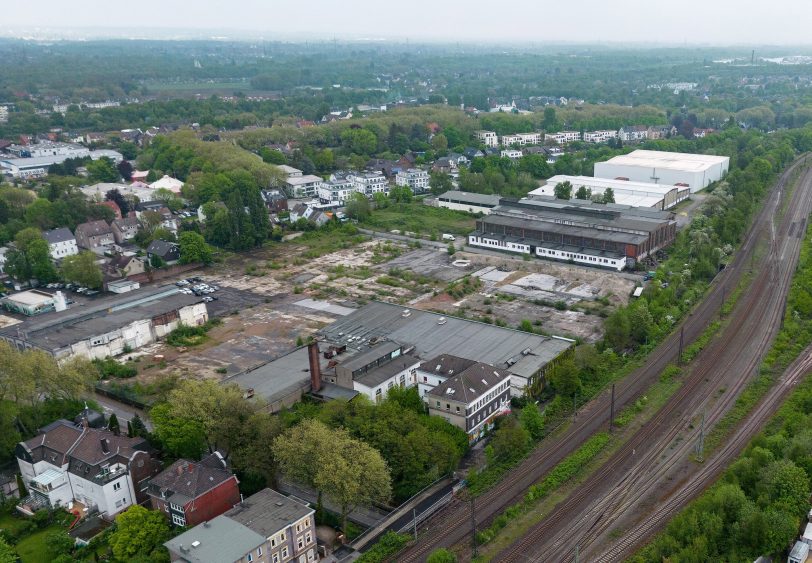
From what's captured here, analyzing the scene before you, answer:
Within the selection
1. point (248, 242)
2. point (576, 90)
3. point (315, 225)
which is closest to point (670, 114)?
point (576, 90)

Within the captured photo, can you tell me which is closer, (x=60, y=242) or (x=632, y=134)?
(x=60, y=242)

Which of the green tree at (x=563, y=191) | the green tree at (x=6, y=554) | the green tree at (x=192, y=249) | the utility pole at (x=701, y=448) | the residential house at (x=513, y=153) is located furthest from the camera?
the residential house at (x=513, y=153)

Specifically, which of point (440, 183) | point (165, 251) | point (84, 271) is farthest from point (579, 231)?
point (84, 271)

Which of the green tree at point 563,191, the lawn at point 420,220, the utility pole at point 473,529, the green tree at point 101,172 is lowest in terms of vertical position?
the lawn at point 420,220

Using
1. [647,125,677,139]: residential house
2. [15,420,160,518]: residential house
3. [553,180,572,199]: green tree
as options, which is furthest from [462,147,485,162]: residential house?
[15,420,160,518]: residential house

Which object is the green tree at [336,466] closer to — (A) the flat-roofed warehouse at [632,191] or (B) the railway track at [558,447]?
(B) the railway track at [558,447]

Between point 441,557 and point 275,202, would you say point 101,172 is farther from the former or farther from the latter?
point 441,557

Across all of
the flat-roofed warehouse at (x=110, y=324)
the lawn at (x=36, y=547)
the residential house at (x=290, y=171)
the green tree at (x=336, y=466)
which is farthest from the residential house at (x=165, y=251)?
the green tree at (x=336, y=466)
